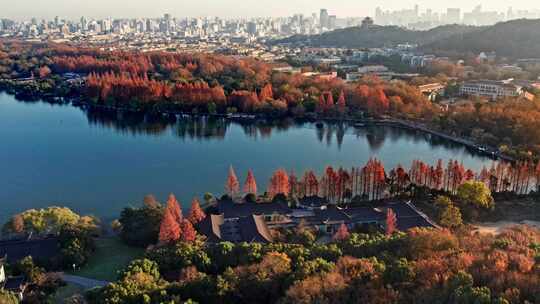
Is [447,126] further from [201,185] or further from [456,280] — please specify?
[456,280]

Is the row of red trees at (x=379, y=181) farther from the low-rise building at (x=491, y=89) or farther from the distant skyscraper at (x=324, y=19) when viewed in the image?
the distant skyscraper at (x=324, y=19)

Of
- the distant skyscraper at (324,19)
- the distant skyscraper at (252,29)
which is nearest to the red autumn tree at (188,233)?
the distant skyscraper at (252,29)

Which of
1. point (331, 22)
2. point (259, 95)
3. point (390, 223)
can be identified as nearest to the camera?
point (390, 223)

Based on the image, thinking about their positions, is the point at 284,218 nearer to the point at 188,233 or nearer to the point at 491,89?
the point at 188,233

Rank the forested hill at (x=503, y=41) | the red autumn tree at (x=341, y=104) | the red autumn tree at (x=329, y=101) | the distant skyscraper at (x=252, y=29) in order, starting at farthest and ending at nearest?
the distant skyscraper at (x=252, y=29) < the forested hill at (x=503, y=41) < the red autumn tree at (x=329, y=101) < the red autumn tree at (x=341, y=104)

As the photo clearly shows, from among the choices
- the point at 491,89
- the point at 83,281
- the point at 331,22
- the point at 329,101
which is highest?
the point at 331,22

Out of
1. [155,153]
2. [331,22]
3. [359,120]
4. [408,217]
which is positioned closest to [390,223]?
[408,217]
